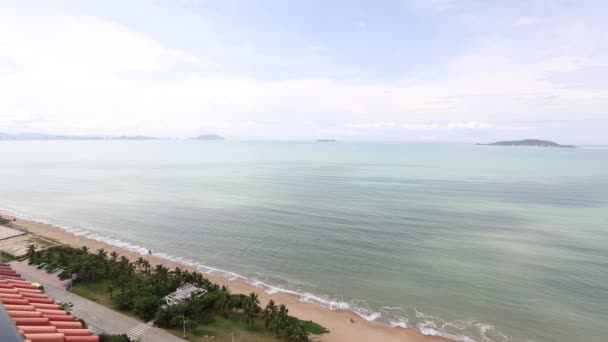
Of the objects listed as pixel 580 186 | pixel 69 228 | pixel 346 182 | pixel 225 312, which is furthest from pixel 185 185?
pixel 580 186

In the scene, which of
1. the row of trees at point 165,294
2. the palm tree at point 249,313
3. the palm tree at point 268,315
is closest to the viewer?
the palm tree at point 268,315

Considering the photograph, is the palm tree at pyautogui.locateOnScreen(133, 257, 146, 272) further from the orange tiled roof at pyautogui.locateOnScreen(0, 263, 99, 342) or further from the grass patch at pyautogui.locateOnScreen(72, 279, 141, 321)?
the orange tiled roof at pyautogui.locateOnScreen(0, 263, 99, 342)

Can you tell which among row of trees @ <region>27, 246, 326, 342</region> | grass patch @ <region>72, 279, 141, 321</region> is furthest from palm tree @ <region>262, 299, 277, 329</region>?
grass patch @ <region>72, 279, 141, 321</region>

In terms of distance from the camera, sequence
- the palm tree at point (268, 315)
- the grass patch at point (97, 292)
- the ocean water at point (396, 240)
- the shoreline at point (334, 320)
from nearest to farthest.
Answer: the palm tree at point (268, 315) → the shoreline at point (334, 320) → the grass patch at point (97, 292) → the ocean water at point (396, 240)

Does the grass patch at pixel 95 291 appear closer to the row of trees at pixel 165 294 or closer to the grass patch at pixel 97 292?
the grass patch at pixel 97 292

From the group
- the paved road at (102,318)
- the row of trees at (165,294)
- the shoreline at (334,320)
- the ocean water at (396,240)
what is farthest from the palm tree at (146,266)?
the ocean water at (396,240)
